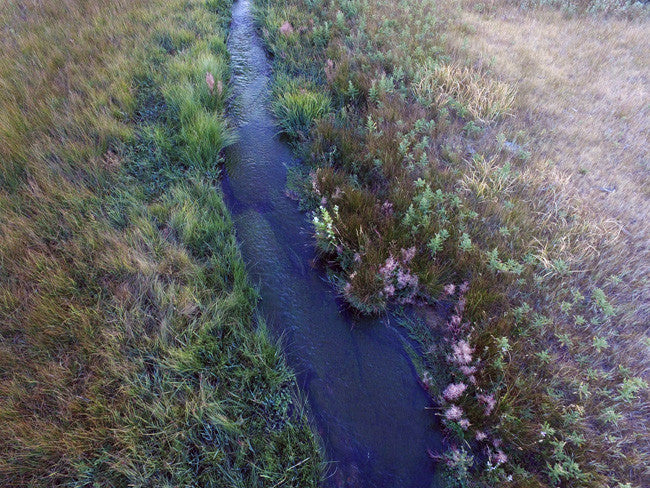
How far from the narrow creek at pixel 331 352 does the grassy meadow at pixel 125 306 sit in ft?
0.82

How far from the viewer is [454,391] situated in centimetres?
311

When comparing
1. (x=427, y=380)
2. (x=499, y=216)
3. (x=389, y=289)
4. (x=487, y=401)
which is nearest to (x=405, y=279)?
(x=389, y=289)

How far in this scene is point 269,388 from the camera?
3189 millimetres

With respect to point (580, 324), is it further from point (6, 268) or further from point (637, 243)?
point (6, 268)

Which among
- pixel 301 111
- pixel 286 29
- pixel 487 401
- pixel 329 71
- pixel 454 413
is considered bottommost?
pixel 454 413

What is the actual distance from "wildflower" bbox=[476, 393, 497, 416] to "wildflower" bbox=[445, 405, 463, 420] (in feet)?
0.66

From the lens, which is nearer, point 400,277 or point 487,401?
point 487,401

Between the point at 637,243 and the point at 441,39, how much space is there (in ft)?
18.6

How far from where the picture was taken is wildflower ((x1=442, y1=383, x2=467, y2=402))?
10.1 ft

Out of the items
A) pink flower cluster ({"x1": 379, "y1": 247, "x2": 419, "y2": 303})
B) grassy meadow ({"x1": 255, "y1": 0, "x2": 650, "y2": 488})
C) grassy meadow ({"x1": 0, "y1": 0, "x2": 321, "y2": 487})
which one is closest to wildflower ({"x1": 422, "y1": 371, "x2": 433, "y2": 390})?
grassy meadow ({"x1": 255, "y1": 0, "x2": 650, "y2": 488})

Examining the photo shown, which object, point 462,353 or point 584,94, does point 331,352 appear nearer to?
point 462,353

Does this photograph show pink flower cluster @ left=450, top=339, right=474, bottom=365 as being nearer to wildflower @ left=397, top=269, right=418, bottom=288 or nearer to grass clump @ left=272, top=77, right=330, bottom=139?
wildflower @ left=397, top=269, right=418, bottom=288

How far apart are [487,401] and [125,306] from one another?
3533 millimetres

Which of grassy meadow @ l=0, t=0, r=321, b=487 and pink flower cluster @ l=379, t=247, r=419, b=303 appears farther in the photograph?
pink flower cluster @ l=379, t=247, r=419, b=303
